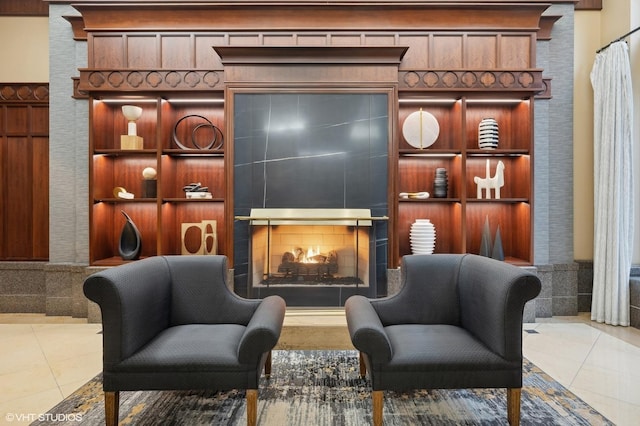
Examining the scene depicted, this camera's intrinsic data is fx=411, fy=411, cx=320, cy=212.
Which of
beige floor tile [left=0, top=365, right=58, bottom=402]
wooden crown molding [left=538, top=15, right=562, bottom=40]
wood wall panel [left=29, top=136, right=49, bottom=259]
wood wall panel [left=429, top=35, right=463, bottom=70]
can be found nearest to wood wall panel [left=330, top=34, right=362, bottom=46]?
wood wall panel [left=429, top=35, right=463, bottom=70]

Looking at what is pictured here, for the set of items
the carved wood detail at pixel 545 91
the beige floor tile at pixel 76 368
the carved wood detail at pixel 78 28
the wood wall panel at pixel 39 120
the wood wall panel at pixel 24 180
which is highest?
the carved wood detail at pixel 78 28

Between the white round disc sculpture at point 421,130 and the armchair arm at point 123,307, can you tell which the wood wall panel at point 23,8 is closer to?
the armchair arm at point 123,307

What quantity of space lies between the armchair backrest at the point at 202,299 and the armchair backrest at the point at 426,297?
0.91m

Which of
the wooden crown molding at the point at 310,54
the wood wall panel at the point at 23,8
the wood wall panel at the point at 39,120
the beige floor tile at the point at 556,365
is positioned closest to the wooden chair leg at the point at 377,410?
the beige floor tile at the point at 556,365

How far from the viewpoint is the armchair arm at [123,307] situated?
2035 mm

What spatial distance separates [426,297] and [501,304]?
25.7 inches

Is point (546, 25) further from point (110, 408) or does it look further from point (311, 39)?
point (110, 408)

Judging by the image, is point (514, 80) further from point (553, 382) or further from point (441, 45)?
point (553, 382)

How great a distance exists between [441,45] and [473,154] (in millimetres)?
1203

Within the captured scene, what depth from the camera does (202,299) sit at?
2.68 metres

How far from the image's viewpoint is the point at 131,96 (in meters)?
4.27

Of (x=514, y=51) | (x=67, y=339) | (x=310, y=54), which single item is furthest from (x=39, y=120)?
(x=514, y=51)

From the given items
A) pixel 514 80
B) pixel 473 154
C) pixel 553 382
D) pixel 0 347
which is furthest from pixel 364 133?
pixel 0 347

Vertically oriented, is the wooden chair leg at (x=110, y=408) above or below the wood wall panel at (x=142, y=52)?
below
